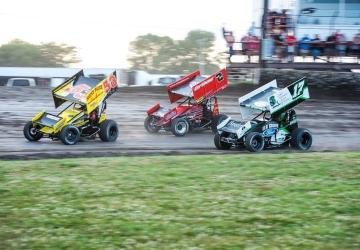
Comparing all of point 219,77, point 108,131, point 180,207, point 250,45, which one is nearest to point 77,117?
point 108,131

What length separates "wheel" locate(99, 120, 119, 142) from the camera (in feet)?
49.6

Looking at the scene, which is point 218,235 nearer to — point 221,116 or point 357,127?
point 221,116

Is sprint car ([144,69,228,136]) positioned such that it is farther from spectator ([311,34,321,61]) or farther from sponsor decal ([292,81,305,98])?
spectator ([311,34,321,61])

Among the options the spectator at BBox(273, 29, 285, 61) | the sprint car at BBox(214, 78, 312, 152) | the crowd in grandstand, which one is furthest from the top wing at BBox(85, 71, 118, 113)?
the spectator at BBox(273, 29, 285, 61)

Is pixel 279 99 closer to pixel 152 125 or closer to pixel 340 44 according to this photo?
pixel 152 125

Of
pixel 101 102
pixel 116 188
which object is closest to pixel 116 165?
pixel 116 188

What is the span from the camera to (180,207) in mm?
5676

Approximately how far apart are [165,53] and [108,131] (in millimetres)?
77064

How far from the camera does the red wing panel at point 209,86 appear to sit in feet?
55.1

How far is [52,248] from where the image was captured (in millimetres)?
4688

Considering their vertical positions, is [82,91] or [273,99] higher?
[82,91]

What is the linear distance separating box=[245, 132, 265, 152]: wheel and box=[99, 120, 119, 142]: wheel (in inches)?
149

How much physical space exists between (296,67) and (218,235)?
22818 mm

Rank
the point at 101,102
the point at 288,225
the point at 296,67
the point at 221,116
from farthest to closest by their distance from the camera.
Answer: the point at 296,67 → the point at 221,116 → the point at 101,102 → the point at 288,225
